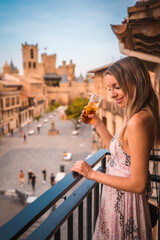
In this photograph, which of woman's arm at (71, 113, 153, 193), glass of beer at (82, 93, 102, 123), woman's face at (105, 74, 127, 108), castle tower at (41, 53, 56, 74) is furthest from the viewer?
castle tower at (41, 53, 56, 74)

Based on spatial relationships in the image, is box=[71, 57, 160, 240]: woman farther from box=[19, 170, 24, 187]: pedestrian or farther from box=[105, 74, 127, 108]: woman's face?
box=[19, 170, 24, 187]: pedestrian

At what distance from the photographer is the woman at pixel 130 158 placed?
128cm

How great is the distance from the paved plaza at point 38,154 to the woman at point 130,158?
10.2 metres

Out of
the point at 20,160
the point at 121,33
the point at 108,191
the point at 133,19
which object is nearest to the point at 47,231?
the point at 108,191

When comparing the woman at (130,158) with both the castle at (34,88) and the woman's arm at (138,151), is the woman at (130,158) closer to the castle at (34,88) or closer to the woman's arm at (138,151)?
the woman's arm at (138,151)

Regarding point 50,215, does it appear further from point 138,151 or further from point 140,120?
point 140,120

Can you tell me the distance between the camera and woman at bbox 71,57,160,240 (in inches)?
50.2

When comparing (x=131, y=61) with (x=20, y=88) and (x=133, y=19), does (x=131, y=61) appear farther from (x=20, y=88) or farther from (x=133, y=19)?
(x=20, y=88)

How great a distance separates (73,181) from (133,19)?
2384 millimetres

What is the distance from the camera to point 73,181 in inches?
54.2

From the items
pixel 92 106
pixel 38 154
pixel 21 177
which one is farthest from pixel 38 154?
pixel 92 106

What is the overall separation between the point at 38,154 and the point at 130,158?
63.3 feet

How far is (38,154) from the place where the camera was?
1995 cm

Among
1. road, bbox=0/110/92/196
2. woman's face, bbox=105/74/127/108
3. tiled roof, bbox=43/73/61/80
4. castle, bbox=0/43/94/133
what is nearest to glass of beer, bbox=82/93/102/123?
woman's face, bbox=105/74/127/108
